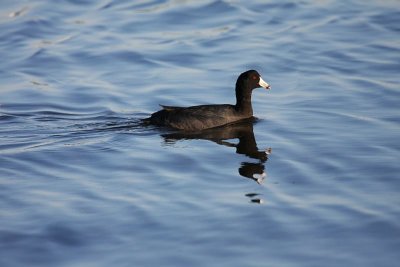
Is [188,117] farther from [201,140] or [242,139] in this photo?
[242,139]

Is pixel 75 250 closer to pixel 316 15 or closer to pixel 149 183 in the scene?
pixel 149 183

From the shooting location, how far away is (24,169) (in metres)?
12.8

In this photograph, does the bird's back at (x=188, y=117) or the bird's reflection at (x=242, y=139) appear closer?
the bird's reflection at (x=242, y=139)

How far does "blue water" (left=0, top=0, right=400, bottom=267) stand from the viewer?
9742mm

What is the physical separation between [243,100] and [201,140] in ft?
5.18

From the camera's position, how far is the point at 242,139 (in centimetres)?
1444

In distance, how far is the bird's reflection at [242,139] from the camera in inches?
492

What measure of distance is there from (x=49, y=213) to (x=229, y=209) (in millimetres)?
2250

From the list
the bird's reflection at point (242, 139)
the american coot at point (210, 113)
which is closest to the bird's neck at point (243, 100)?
the american coot at point (210, 113)

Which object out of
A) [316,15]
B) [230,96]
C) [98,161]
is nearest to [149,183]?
[98,161]

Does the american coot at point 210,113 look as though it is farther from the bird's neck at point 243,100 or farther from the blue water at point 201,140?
the blue water at point 201,140

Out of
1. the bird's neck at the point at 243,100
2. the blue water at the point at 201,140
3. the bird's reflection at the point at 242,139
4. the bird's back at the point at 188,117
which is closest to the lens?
the blue water at the point at 201,140

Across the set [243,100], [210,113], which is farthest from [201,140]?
[243,100]

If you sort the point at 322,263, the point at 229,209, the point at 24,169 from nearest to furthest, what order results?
the point at 322,263, the point at 229,209, the point at 24,169
